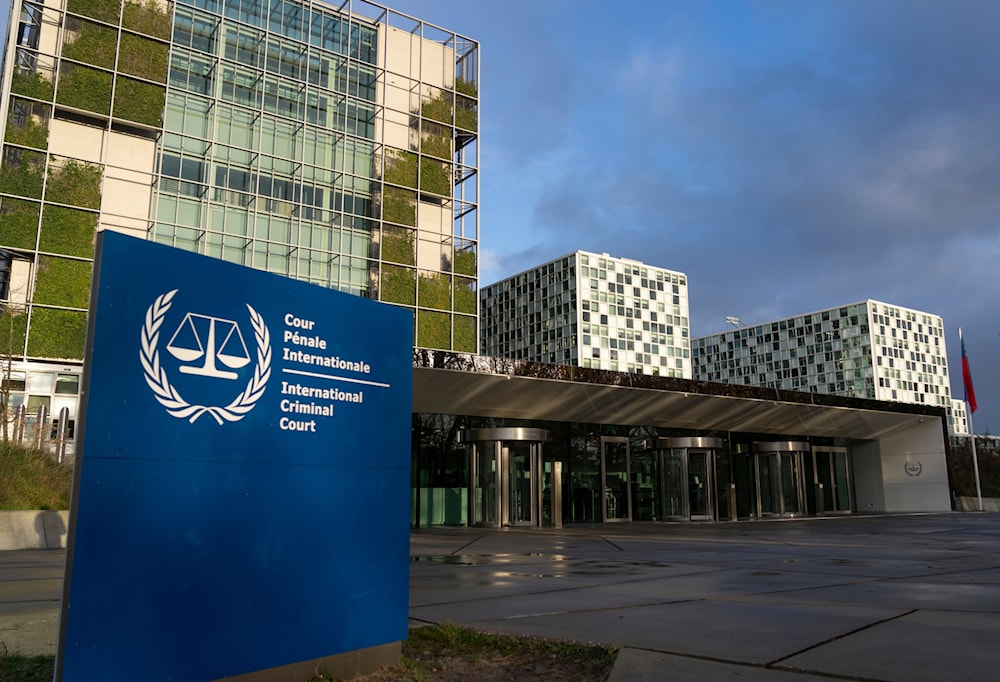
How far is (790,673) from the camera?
3.78m

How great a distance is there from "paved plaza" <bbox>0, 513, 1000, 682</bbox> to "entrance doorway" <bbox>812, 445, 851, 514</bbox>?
22549 mm

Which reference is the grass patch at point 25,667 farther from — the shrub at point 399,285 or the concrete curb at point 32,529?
the shrub at point 399,285

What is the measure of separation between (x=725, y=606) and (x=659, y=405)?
19394 mm

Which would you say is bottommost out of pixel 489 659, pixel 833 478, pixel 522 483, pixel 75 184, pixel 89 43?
pixel 489 659

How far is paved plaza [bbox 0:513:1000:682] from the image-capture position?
4.03 metres

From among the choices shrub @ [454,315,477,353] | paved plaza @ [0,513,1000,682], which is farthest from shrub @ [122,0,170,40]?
paved plaza @ [0,513,1000,682]

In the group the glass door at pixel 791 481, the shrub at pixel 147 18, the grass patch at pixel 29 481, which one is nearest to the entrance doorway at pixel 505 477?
the grass patch at pixel 29 481

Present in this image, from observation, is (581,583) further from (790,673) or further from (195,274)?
(195,274)

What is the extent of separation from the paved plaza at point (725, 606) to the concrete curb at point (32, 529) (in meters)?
0.81

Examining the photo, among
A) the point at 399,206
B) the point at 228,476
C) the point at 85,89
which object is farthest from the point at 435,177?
the point at 228,476

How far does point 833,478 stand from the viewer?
1335 inches

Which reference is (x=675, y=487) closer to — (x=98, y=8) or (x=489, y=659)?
(x=489, y=659)

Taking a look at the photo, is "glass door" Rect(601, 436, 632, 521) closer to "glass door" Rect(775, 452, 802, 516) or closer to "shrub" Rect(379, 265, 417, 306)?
"glass door" Rect(775, 452, 802, 516)

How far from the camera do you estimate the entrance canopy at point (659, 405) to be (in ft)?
69.7
